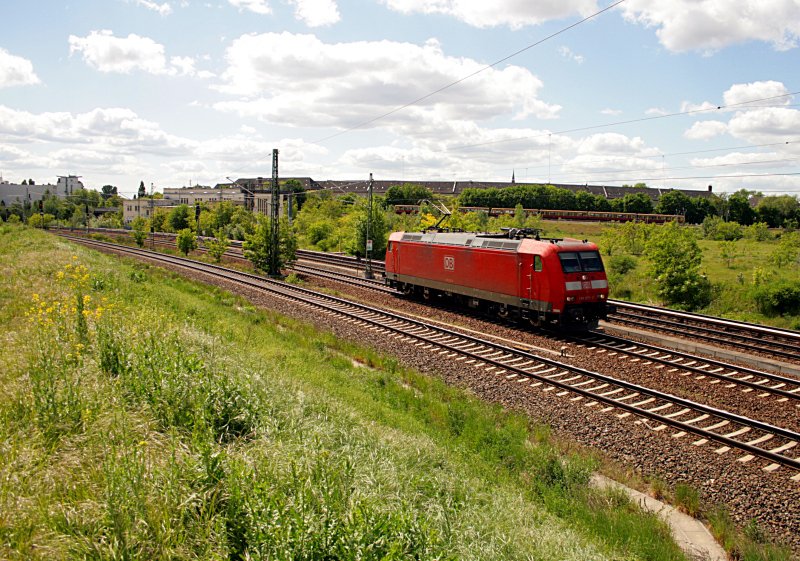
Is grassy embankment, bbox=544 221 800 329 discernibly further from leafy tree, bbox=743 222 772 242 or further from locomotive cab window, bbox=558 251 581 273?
locomotive cab window, bbox=558 251 581 273

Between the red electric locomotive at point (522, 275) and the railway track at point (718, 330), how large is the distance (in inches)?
89.3

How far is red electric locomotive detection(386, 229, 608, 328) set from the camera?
1830cm

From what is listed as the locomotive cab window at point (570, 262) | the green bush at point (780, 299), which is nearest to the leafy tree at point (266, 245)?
the locomotive cab window at point (570, 262)

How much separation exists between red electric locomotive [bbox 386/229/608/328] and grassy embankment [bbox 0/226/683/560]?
7.59 meters

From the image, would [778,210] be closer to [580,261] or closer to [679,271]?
[679,271]

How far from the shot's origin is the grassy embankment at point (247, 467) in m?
4.73

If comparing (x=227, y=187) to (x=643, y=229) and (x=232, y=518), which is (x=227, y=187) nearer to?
(x=643, y=229)

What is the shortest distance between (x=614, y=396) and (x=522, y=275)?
23.0 ft

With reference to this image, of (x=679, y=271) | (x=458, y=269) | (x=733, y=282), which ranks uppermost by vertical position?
(x=458, y=269)

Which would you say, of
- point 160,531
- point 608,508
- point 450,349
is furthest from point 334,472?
point 450,349

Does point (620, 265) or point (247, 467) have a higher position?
point (620, 265)

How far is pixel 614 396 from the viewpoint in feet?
41.9

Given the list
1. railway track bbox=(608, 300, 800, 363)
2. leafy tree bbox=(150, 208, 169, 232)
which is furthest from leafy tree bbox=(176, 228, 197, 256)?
leafy tree bbox=(150, 208, 169, 232)

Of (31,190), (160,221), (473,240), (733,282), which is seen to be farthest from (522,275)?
(31,190)
